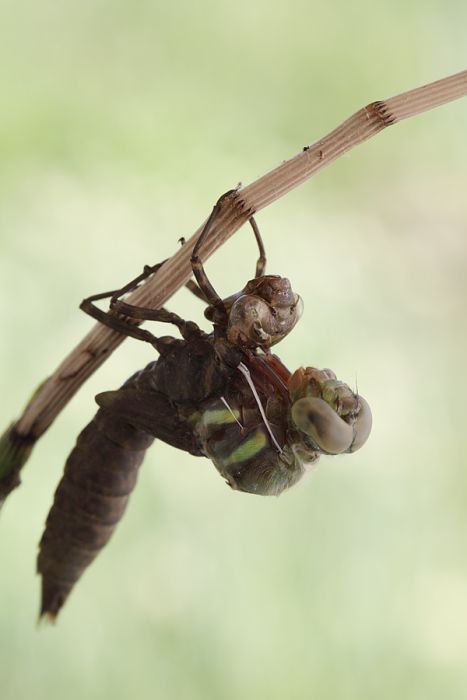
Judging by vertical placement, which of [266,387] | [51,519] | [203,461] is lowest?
[51,519]

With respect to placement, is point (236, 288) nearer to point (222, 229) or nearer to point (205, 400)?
point (205, 400)

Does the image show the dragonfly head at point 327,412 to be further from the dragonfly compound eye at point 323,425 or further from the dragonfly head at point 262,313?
the dragonfly head at point 262,313

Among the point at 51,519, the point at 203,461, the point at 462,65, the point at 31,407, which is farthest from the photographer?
the point at 462,65

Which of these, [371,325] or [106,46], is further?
[371,325]

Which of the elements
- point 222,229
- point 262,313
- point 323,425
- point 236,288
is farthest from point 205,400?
point 236,288

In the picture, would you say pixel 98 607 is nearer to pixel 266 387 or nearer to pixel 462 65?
pixel 266 387

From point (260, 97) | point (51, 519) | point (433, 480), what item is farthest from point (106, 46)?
point (433, 480)

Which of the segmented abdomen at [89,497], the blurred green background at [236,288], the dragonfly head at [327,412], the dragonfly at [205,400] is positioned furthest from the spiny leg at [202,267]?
the blurred green background at [236,288]
